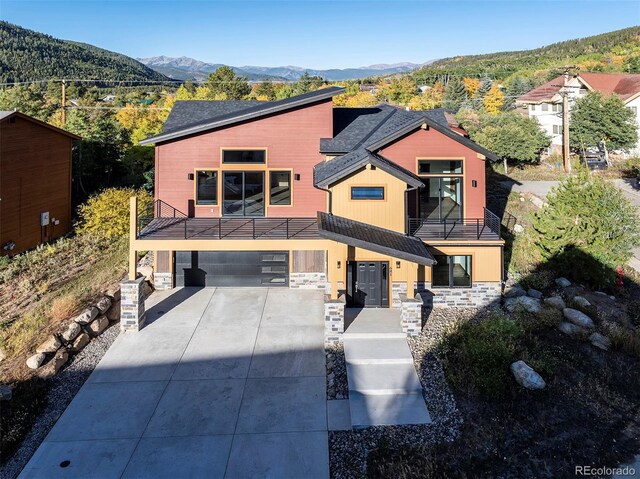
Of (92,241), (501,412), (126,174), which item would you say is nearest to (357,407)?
(501,412)

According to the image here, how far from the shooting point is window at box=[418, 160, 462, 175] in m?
15.3

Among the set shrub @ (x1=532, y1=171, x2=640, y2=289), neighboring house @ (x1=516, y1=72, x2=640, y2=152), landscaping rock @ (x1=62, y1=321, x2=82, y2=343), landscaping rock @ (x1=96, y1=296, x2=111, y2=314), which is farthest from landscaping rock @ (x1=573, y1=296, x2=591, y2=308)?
neighboring house @ (x1=516, y1=72, x2=640, y2=152)

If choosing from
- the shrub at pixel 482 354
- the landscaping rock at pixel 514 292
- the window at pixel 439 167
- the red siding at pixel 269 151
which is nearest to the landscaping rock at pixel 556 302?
the landscaping rock at pixel 514 292

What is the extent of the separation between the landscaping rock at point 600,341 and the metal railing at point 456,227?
4.20m

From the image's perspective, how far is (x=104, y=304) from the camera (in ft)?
40.9

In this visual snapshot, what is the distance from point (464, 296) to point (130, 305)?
34.7 feet

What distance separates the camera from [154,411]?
8828 mm

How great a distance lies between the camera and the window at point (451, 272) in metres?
13.9

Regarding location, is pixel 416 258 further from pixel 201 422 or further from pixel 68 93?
pixel 68 93

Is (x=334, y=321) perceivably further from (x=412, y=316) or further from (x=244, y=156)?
(x=244, y=156)

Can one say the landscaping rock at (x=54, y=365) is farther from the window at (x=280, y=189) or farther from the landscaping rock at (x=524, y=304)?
Answer: the landscaping rock at (x=524, y=304)

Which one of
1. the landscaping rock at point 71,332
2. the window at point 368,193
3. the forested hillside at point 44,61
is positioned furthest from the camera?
the forested hillside at point 44,61

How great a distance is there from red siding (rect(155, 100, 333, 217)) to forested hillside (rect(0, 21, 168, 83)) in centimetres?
6311

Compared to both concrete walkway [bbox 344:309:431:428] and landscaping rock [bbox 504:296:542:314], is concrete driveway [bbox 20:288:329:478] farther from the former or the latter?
landscaping rock [bbox 504:296:542:314]
